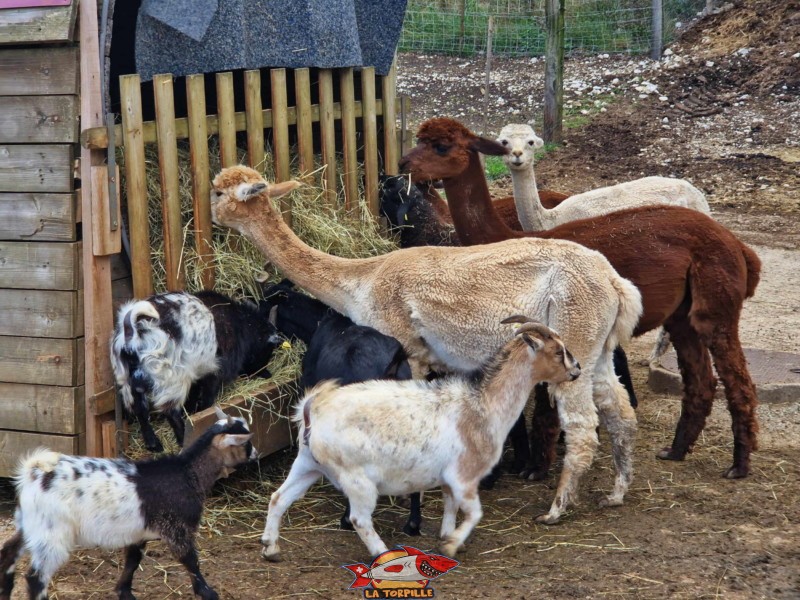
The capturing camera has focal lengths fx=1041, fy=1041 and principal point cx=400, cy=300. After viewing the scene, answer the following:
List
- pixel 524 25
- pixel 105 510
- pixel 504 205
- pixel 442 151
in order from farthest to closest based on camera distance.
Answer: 1. pixel 524 25
2. pixel 504 205
3. pixel 442 151
4. pixel 105 510

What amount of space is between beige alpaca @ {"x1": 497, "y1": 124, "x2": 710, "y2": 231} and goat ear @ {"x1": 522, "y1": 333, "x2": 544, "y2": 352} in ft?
10.0

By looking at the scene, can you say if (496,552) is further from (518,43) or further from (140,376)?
(518,43)

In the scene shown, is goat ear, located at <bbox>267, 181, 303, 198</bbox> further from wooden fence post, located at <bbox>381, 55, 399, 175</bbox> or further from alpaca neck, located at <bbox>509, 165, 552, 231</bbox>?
alpaca neck, located at <bbox>509, 165, 552, 231</bbox>

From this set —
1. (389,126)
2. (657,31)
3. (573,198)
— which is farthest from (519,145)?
(657,31)

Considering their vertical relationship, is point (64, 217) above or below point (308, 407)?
above

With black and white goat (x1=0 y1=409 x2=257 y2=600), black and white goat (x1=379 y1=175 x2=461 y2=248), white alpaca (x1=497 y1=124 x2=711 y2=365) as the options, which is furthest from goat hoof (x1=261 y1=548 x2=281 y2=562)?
white alpaca (x1=497 y1=124 x2=711 y2=365)

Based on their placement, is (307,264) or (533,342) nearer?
(533,342)

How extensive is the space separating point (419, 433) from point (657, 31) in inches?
546

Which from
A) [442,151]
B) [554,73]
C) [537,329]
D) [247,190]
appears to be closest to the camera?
[537,329]

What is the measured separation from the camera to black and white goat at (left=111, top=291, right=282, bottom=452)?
5.48 metres

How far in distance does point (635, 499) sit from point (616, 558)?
0.97 meters

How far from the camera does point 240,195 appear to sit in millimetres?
6160

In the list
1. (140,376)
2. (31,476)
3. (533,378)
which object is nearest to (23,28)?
(140,376)

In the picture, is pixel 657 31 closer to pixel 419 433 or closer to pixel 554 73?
pixel 554 73
